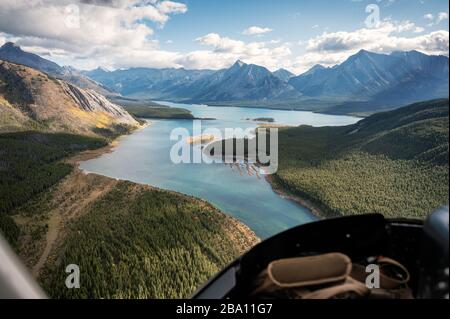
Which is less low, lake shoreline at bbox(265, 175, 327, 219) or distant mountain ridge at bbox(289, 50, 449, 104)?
distant mountain ridge at bbox(289, 50, 449, 104)

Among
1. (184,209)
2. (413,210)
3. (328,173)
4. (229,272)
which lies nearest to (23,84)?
(184,209)

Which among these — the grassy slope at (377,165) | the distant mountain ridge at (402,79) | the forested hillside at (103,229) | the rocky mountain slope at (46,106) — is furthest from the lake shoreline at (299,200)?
the distant mountain ridge at (402,79)

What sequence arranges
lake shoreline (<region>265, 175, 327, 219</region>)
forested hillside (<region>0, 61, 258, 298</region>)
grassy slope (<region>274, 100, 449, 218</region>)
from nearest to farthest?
forested hillside (<region>0, 61, 258, 298</region>) < lake shoreline (<region>265, 175, 327, 219</region>) < grassy slope (<region>274, 100, 449, 218</region>)

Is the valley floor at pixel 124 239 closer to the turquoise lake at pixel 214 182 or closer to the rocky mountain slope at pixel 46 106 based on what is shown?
the turquoise lake at pixel 214 182

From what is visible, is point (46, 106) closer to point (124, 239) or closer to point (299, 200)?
point (124, 239)

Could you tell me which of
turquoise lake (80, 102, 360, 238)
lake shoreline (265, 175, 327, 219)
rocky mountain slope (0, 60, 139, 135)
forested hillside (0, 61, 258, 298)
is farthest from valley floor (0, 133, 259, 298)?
rocky mountain slope (0, 60, 139, 135)

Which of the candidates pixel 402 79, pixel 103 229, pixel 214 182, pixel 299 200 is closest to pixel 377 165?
pixel 299 200

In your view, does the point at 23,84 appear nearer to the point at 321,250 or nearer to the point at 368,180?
the point at 368,180

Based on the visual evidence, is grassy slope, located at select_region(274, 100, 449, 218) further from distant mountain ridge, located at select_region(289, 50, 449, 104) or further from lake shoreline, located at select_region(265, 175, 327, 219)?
distant mountain ridge, located at select_region(289, 50, 449, 104)
